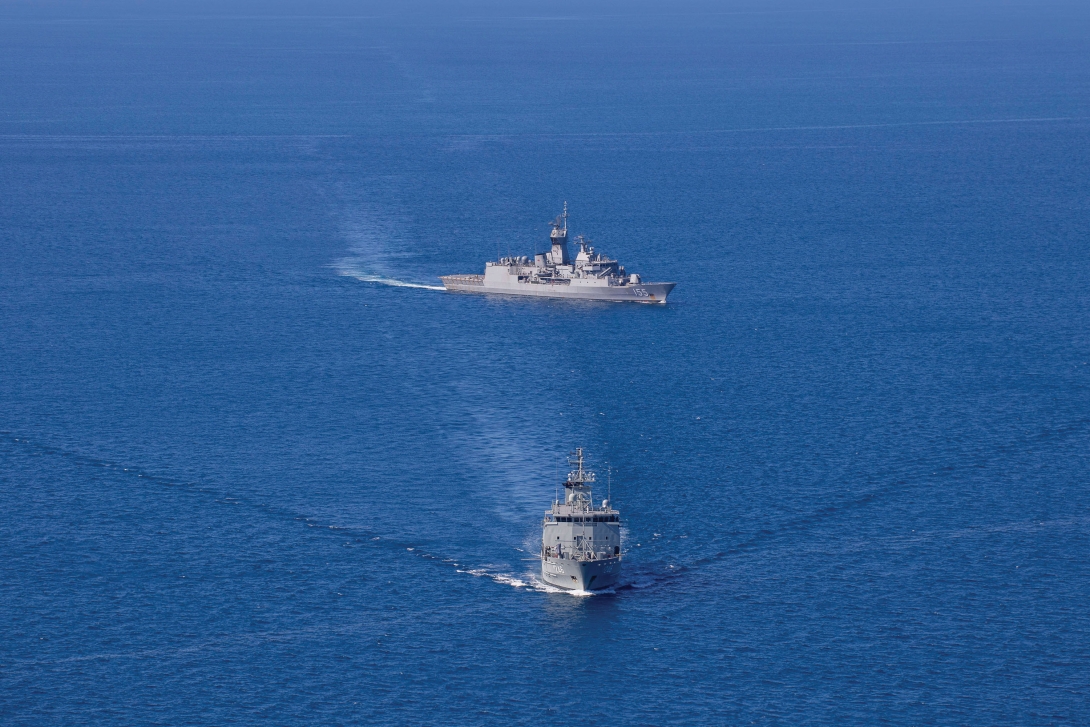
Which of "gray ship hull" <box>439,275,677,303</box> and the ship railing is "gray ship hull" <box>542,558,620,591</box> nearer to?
the ship railing

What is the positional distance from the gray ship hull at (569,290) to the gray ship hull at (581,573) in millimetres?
85060

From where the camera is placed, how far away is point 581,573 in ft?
359

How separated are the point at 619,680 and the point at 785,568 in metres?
18.6

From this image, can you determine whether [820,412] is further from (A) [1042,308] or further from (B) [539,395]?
(A) [1042,308]

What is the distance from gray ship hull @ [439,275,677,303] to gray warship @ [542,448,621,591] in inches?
3286

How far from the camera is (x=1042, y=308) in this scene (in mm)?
185500

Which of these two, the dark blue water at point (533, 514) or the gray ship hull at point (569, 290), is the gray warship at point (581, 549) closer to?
the dark blue water at point (533, 514)

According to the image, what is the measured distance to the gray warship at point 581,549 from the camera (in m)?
110

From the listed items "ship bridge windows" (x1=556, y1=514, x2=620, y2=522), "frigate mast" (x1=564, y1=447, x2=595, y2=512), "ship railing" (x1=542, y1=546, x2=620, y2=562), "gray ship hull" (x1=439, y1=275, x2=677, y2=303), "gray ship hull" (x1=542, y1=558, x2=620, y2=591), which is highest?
"gray ship hull" (x1=439, y1=275, x2=677, y2=303)

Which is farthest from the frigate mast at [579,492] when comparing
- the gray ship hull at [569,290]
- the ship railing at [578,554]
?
the gray ship hull at [569,290]

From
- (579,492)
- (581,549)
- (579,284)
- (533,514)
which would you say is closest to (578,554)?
(581,549)

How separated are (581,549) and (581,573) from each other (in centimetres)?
160

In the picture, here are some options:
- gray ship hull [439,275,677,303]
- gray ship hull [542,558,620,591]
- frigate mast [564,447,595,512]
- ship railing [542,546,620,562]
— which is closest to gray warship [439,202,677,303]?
gray ship hull [439,275,677,303]

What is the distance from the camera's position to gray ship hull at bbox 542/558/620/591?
358ft
